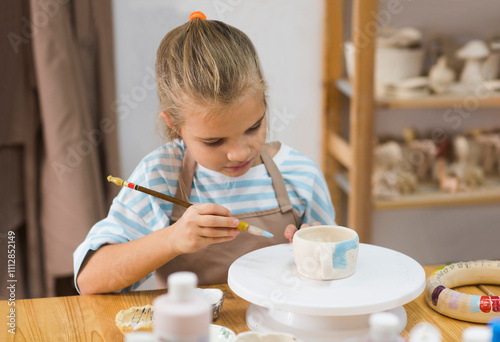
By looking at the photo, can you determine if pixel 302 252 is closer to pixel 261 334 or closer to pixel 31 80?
pixel 261 334

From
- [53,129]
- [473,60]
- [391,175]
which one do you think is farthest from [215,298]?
[473,60]

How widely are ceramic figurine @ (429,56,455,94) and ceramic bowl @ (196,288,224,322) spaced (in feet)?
5.20

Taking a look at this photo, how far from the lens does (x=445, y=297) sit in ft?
2.97

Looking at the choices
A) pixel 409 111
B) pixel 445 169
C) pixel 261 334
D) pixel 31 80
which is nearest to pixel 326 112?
pixel 409 111

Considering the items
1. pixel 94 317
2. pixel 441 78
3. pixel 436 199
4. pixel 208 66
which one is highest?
pixel 208 66

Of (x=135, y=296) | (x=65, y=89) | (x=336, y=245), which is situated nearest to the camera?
(x=336, y=245)

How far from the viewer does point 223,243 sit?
47.4 inches

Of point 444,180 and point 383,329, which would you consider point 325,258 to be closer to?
point 383,329

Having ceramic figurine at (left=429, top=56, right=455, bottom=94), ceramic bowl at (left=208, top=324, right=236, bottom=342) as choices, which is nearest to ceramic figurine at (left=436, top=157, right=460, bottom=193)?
ceramic figurine at (left=429, top=56, right=455, bottom=94)

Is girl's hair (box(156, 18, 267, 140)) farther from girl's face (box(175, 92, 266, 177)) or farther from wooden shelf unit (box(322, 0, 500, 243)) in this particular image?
wooden shelf unit (box(322, 0, 500, 243))

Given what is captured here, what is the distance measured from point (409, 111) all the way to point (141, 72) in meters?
1.23

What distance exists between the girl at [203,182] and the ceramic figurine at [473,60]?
1248 millimetres

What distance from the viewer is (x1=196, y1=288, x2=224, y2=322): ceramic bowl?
2.98 feet

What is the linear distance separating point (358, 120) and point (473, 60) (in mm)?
567
